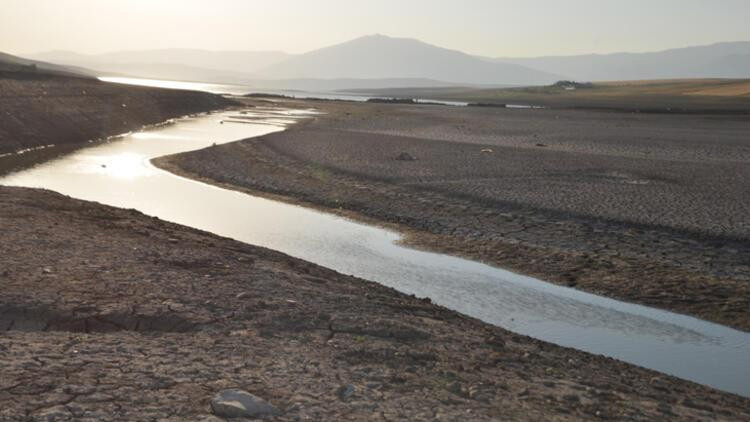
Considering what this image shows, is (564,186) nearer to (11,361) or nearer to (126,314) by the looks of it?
(126,314)

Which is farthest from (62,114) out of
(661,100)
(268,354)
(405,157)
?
(661,100)

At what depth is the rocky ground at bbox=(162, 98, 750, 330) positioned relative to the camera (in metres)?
13.3

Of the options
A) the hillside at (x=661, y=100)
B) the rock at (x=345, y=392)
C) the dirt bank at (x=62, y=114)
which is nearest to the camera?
the rock at (x=345, y=392)

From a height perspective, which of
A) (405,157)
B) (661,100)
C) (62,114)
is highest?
(661,100)

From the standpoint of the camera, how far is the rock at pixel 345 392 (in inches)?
254

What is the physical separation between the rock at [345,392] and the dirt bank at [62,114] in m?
21.8

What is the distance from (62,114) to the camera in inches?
1571

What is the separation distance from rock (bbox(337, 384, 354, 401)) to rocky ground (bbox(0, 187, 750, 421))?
83mm

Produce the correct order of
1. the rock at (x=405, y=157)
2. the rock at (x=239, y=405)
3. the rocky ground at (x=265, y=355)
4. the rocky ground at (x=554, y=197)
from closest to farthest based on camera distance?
the rock at (x=239, y=405) → the rocky ground at (x=265, y=355) → the rocky ground at (x=554, y=197) → the rock at (x=405, y=157)

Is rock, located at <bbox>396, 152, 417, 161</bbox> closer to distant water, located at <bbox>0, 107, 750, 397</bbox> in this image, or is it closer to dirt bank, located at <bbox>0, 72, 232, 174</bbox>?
distant water, located at <bbox>0, 107, 750, 397</bbox>

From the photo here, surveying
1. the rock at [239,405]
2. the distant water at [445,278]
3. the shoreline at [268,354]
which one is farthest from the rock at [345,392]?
the distant water at [445,278]

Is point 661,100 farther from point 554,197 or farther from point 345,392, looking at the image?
point 345,392

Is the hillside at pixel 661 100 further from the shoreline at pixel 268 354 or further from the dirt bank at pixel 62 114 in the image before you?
the shoreline at pixel 268 354

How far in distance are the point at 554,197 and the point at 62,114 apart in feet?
102
